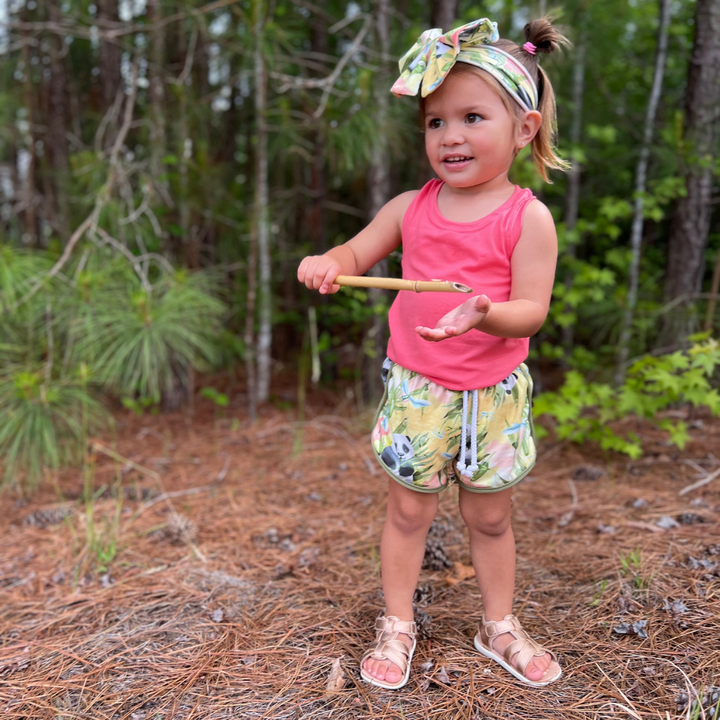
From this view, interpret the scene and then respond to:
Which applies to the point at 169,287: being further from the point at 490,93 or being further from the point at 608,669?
the point at 608,669

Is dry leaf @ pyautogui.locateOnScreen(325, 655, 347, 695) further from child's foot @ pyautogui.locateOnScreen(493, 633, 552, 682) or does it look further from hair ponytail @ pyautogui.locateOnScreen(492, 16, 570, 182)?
hair ponytail @ pyautogui.locateOnScreen(492, 16, 570, 182)

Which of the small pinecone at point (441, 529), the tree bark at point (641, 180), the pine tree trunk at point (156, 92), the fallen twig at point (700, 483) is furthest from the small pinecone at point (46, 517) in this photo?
the tree bark at point (641, 180)

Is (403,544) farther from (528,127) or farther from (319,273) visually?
(528,127)

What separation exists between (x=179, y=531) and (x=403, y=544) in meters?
0.97

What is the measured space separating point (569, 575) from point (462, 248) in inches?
40.5

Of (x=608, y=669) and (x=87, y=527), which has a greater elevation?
(x=608, y=669)

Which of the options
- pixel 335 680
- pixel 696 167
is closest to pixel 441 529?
pixel 335 680

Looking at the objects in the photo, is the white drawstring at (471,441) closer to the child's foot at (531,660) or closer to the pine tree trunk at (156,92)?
the child's foot at (531,660)

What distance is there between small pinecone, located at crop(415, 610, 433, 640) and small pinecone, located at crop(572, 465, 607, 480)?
3.88 ft

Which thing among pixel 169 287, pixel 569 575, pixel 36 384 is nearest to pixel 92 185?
pixel 169 287

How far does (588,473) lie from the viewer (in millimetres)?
2529

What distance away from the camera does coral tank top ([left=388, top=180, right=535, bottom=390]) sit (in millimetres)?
1284

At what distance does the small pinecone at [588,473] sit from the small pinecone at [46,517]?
1.95m

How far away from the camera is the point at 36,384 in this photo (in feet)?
7.56
